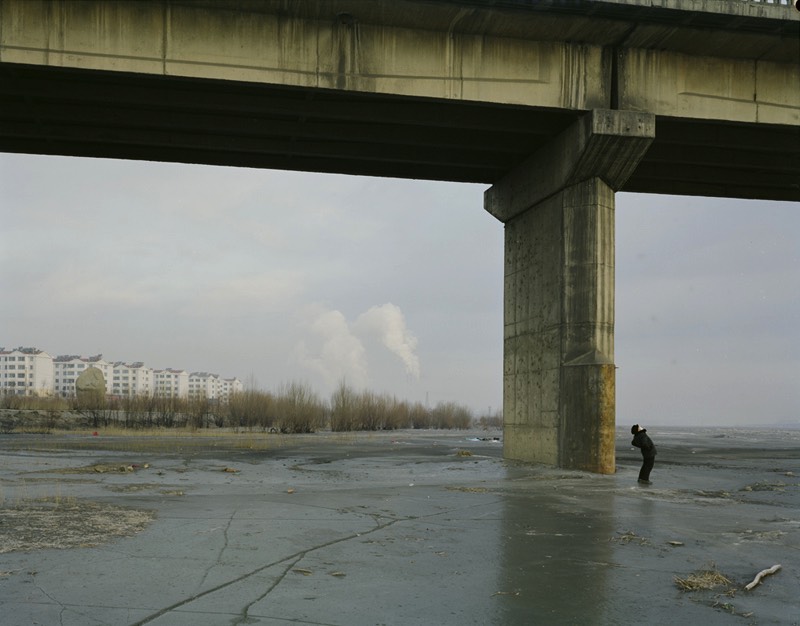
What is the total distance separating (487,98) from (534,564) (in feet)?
41.1

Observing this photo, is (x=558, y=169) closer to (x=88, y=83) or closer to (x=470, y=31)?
(x=470, y=31)

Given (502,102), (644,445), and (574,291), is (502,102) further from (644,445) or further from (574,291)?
Result: (644,445)

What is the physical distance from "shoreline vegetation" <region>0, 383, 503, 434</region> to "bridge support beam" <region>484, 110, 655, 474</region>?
1275 inches

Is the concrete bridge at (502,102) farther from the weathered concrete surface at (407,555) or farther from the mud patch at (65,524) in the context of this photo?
the mud patch at (65,524)

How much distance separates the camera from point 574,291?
19.7 metres

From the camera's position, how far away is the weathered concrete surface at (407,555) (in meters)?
5.94

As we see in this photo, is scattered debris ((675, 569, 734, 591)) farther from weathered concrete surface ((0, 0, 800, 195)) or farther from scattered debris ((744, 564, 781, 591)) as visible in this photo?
weathered concrete surface ((0, 0, 800, 195))

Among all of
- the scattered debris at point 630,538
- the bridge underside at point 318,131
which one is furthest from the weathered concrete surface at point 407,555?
the bridge underside at point 318,131

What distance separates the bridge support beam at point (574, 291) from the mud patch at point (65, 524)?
1140 centimetres

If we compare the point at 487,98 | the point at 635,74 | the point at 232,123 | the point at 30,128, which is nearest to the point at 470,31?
the point at 487,98

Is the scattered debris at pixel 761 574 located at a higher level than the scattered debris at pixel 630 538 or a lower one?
higher

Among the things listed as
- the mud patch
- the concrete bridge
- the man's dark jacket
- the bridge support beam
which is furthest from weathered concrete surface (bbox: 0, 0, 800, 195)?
the mud patch

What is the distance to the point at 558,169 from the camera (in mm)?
20156

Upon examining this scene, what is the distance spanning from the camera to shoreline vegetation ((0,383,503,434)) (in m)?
51.0
